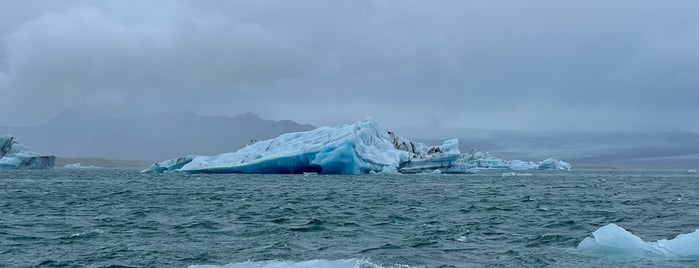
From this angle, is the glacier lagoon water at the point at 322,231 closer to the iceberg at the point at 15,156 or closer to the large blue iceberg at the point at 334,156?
the large blue iceberg at the point at 334,156

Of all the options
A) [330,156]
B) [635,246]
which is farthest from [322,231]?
[330,156]

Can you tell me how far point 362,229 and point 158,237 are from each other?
4441 mm

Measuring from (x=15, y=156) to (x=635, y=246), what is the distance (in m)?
74.9

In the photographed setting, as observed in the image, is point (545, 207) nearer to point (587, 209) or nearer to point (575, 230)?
point (587, 209)

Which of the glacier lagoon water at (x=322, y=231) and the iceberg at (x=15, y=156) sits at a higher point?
the iceberg at (x=15, y=156)

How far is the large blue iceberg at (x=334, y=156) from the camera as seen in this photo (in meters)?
50.4

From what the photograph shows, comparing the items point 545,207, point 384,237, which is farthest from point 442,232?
point 545,207

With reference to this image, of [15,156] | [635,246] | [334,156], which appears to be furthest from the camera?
[15,156]

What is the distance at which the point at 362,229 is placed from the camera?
16.9m

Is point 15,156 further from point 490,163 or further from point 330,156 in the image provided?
point 490,163

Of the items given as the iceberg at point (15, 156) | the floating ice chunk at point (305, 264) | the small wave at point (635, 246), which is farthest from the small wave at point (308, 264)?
the iceberg at point (15, 156)

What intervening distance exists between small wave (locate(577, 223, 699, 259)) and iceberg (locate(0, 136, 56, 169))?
241ft

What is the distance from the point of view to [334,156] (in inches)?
1967

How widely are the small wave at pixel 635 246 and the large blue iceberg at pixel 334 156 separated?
36.0 m
